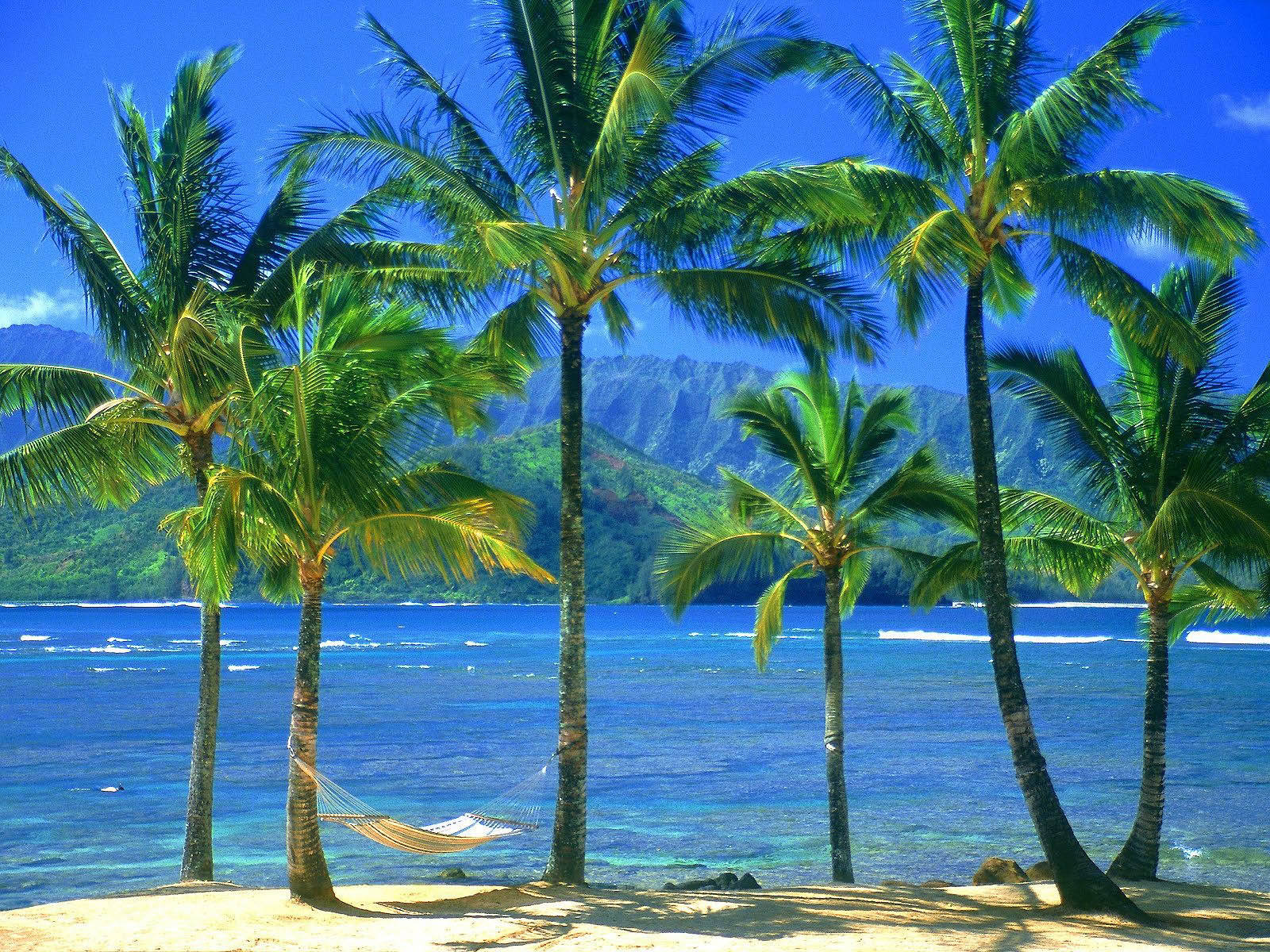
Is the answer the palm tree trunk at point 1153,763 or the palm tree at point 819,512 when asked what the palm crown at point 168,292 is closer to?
the palm tree at point 819,512

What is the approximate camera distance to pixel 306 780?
308 inches

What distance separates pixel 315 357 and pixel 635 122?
265 centimetres

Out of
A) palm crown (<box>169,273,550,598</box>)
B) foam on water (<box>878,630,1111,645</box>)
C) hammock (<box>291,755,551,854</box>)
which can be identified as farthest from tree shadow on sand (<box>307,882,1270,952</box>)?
foam on water (<box>878,630,1111,645</box>)

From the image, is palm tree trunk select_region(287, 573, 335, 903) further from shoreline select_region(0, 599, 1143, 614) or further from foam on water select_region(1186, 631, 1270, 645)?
shoreline select_region(0, 599, 1143, 614)

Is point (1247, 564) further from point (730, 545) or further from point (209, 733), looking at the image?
point (209, 733)

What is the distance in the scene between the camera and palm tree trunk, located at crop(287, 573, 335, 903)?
25.6 ft

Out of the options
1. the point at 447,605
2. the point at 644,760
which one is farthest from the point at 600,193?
the point at 447,605

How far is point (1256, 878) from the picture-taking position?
14078 mm

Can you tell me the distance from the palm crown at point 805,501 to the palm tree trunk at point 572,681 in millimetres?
2751

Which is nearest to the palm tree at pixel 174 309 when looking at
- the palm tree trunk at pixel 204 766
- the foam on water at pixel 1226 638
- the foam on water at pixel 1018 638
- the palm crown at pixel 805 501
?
the palm tree trunk at pixel 204 766

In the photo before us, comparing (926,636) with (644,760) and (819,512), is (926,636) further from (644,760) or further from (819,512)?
(819,512)

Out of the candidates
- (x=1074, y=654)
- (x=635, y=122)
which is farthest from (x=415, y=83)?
(x=1074, y=654)

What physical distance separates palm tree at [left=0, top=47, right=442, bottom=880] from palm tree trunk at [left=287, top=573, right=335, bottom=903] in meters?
1.35

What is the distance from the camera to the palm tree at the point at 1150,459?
8.89 m
